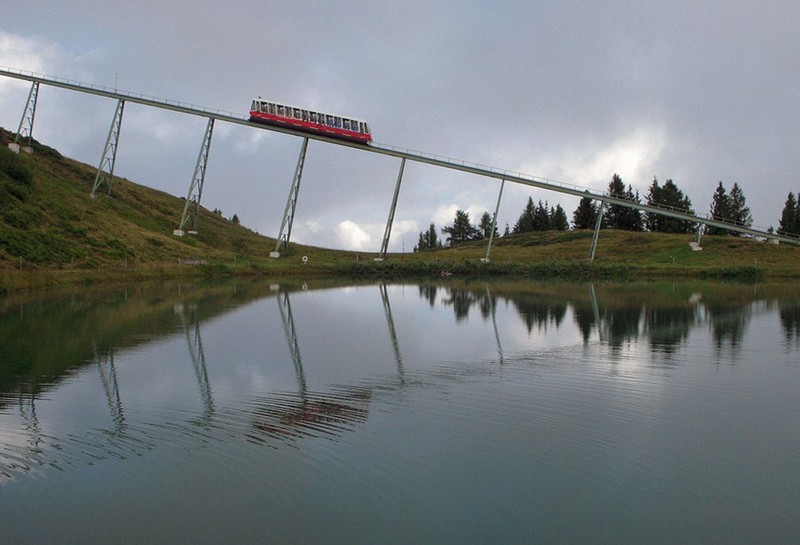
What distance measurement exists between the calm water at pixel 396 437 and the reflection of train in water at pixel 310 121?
170ft

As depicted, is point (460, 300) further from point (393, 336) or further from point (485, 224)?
point (485, 224)

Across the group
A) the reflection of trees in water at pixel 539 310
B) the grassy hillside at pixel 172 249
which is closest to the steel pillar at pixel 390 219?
the grassy hillside at pixel 172 249

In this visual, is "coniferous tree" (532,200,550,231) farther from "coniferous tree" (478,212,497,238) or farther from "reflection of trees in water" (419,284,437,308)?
"reflection of trees in water" (419,284,437,308)

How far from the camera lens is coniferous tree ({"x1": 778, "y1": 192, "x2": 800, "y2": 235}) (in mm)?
117000

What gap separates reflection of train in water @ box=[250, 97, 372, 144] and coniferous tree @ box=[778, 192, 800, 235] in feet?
282

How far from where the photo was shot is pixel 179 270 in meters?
61.8

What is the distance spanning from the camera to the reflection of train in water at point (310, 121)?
73.1 meters

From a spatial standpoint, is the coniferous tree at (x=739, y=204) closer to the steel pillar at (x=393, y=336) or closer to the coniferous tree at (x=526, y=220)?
the coniferous tree at (x=526, y=220)

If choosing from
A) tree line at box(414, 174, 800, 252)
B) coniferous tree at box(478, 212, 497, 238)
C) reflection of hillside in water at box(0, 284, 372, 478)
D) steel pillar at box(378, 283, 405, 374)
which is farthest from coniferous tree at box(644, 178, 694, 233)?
reflection of hillside in water at box(0, 284, 372, 478)

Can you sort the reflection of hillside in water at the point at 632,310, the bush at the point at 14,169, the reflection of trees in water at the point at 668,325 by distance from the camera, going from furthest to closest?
1. the bush at the point at 14,169
2. the reflection of hillside in water at the point at 632,310
3. the reflection of trees in water at the point at 668,325

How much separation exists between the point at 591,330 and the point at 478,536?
67.5 ft

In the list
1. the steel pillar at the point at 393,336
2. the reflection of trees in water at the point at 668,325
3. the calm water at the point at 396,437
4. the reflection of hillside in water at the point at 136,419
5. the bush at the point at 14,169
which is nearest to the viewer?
the calm water at the point at 396,437

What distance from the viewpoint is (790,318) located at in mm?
32219

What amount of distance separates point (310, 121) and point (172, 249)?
21.7 metres
